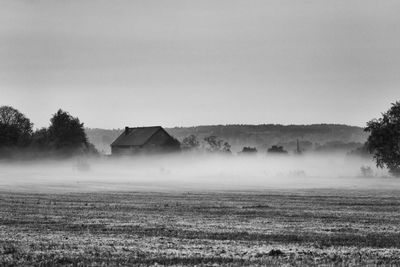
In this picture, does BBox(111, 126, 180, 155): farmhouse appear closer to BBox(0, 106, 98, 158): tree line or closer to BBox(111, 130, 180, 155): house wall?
BBox(111, 130, 180, 155): house wall

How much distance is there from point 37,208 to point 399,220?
2320cm

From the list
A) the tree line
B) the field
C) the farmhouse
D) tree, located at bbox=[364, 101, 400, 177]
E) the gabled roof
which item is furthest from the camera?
the gabled roof

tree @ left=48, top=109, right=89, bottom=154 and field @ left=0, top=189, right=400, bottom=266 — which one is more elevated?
tree @ left=48, top=109, right=89, bottom=154

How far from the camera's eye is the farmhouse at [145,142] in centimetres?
19100

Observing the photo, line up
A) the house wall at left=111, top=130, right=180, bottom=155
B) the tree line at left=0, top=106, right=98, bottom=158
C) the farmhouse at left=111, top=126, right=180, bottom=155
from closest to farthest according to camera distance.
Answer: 1. the tree line at left=0, top=106, right=98, bottom=158
2. the house wall at left=111, top=130, right=180, bottom=155
3. the farmhouse at left=111, top=126, right=180, bottom=155

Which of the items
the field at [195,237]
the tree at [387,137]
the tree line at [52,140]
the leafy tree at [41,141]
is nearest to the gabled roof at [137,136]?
the tree line at [52,140]

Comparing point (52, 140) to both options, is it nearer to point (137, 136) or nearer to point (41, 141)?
point (41, 141)

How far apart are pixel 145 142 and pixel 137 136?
5321 mm

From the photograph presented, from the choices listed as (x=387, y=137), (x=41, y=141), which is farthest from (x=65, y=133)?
(x=387, y=137)

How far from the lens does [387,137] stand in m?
124

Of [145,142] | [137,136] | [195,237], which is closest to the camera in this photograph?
[195,237]

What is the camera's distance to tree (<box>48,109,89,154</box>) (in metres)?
181

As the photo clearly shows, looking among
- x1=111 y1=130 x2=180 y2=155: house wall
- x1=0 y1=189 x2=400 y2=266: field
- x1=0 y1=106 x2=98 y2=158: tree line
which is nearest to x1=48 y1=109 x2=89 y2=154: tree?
x1=0 y1=106 x2=98 y2=158: tree line

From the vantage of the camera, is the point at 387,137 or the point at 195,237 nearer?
the point at 195,237
